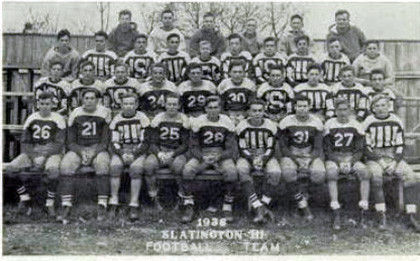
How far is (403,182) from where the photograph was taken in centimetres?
429

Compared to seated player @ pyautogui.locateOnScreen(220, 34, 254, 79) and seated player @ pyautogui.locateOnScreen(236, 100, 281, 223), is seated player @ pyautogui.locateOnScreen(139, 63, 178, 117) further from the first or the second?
seated player @ pyautogui.locateOnScreen(236, 100, 281, 223)

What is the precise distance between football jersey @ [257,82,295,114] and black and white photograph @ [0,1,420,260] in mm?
14

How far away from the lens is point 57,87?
4840 millimetres

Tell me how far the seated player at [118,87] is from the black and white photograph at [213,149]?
10 mm

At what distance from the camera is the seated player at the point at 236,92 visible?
4723 mm

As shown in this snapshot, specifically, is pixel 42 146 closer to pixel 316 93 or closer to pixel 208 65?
pixel 208 65

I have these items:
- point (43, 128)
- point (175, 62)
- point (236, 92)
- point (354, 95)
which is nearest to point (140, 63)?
point (175, 62)

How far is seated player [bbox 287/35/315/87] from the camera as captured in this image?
505 centimetres

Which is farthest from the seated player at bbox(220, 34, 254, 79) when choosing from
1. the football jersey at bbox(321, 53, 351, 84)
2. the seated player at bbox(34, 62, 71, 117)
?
the seated player at bbox(34, 62, 71, 117)

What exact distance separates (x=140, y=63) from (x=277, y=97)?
53.3 inches

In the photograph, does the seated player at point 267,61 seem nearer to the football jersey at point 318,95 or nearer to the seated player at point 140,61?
the football jersey at point 318,95

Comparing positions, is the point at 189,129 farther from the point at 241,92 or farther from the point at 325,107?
the point at 325,107

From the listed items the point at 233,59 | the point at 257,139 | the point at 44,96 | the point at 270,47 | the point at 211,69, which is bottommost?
the point at 257,139

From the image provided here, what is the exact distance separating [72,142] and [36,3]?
1.27 metres
